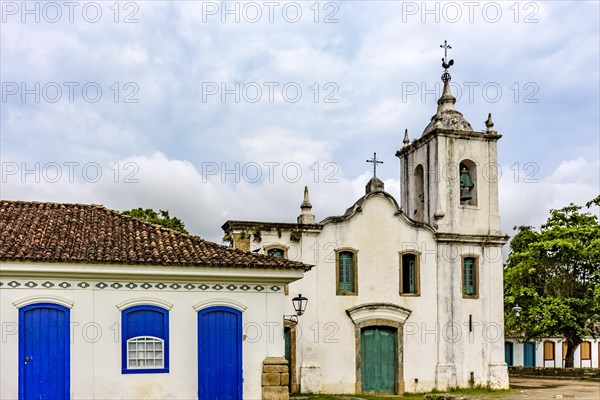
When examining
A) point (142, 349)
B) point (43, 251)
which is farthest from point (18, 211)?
point (142, 349)

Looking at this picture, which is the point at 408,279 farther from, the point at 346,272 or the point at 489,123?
the point at 489,123

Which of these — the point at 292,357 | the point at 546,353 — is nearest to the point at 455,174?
the point at 292,357

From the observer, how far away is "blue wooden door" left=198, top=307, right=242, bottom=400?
14289 mm

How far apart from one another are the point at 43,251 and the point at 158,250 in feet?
7.41

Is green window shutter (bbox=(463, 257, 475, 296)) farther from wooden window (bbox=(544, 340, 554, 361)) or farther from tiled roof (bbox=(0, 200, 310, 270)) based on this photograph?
wooden window (bbox=(544, 340, 554, 361))

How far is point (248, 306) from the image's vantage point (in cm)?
1471

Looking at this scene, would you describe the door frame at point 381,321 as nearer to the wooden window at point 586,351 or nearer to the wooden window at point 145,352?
the wooden window at point 145,352

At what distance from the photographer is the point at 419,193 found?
23828 mm

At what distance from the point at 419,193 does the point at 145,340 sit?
40.7 feet

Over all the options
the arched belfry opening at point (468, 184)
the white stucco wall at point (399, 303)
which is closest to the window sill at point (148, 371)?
the white stucco wall at point (399, 303)

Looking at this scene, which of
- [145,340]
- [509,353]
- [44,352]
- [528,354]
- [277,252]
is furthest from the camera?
[528,354]

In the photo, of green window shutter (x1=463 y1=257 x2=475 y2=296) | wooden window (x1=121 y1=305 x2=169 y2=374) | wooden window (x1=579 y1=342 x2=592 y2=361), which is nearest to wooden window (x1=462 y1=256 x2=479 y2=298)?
green window shutter (x1=463 y1=257 x2=475 y2=296)

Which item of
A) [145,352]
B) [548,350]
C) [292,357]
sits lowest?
[548,350]

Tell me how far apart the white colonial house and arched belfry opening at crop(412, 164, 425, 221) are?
0.83 feet
